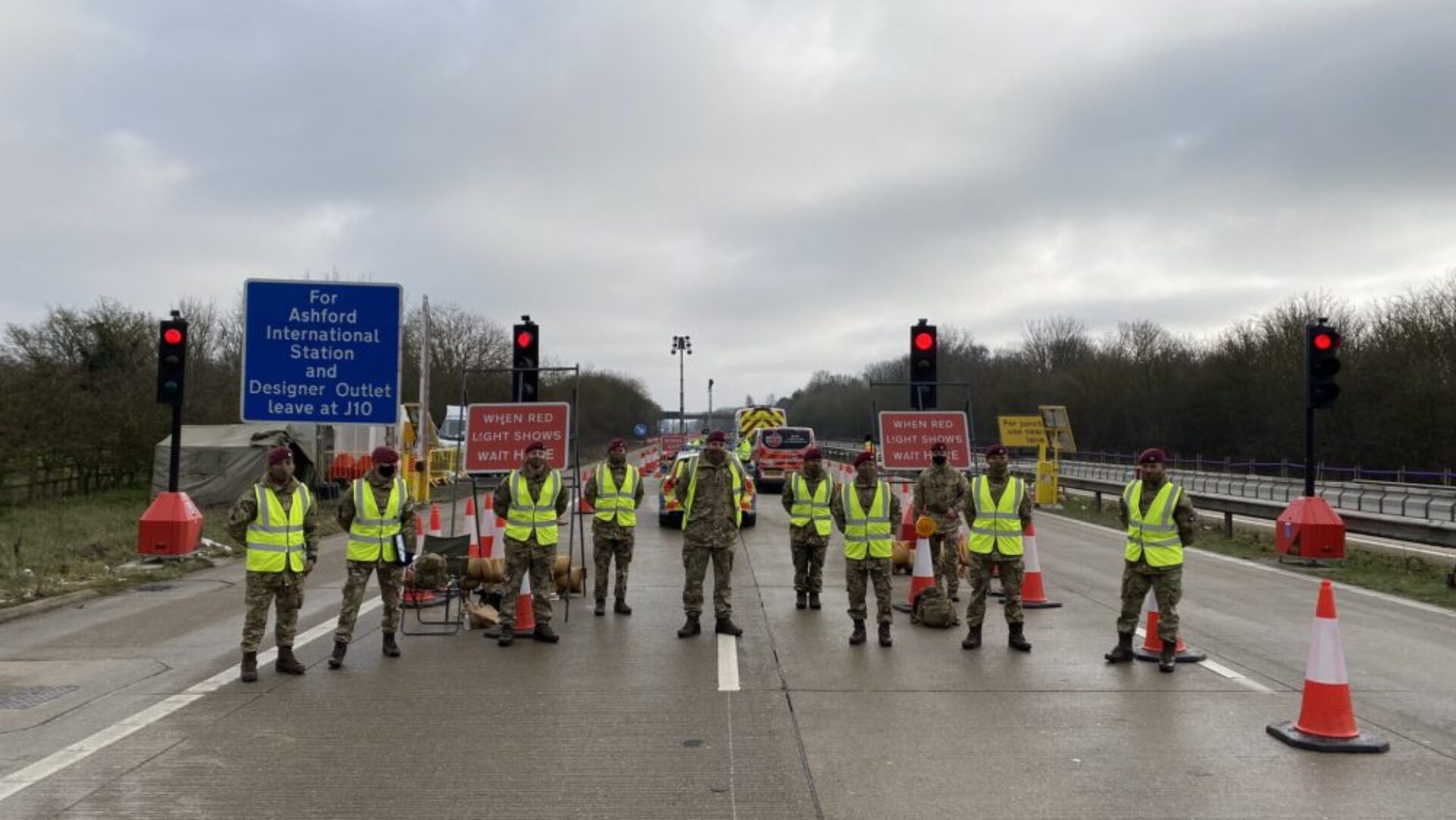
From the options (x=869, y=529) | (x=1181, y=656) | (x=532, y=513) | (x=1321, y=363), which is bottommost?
(x=1181, y=656)

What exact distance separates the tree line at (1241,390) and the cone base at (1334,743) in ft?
22.9

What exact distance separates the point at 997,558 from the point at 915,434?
550cm

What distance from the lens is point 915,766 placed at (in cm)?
564

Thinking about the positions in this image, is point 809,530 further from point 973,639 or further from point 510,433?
point 510,433

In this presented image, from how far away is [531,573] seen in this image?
938cm

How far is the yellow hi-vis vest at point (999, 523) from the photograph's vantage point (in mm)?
9062

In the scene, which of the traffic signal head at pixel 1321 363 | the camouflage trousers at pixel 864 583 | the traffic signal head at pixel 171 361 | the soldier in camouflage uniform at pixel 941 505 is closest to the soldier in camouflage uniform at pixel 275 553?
the camouflage trousers at pixel 864 583

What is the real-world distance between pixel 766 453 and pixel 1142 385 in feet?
125

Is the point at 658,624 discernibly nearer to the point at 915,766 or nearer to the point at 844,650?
the point at 844,650

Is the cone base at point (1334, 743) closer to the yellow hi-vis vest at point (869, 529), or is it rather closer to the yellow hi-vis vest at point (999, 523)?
the yellow hi-vis vest at point (999, 523)

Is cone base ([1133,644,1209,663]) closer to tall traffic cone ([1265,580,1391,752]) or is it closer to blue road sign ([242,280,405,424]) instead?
tall traffic cone ([1265,580,1391,752])

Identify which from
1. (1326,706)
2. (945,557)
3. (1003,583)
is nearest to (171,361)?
(945,557)

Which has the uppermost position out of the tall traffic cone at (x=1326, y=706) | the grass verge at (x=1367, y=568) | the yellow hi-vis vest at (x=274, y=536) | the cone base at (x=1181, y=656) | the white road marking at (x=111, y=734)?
the yellow hi-vis vest at (x=274, y=536)

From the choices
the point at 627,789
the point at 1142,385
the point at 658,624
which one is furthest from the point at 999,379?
the point at 627,789
